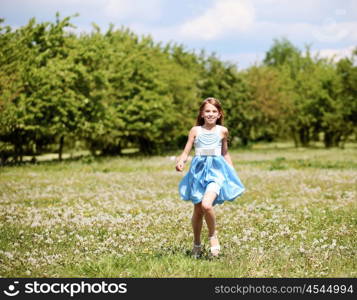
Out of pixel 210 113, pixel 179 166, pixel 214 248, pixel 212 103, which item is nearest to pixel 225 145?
pixel 210 113

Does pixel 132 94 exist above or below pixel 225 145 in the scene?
above

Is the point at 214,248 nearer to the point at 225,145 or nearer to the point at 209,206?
the point at 209,206

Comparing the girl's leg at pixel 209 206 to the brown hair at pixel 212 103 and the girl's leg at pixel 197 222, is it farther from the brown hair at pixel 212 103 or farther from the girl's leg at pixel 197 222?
the brown hair at pixel 212 103

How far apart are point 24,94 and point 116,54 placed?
37.2 feet

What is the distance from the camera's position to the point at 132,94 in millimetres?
43438

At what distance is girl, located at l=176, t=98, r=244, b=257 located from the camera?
8008mm

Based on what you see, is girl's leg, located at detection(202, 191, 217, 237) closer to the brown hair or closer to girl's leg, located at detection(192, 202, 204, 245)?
girl's leg, located at detection(192, 202, 204, 245)

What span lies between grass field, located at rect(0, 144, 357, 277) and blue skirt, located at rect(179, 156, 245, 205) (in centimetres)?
102

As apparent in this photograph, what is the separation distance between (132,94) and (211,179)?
119ft

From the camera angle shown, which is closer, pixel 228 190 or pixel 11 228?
pixel 228 190

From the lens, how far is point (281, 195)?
16984 millimetres

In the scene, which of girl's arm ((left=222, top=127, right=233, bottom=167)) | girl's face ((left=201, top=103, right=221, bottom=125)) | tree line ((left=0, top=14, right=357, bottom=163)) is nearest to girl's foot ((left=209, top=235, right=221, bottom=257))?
girl's arm ((left=222, top=127, right=233, bottom=167))

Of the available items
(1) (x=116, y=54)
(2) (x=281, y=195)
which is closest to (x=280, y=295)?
(2) (x=281, y=195)

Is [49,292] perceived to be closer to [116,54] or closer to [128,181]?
[128,181]
